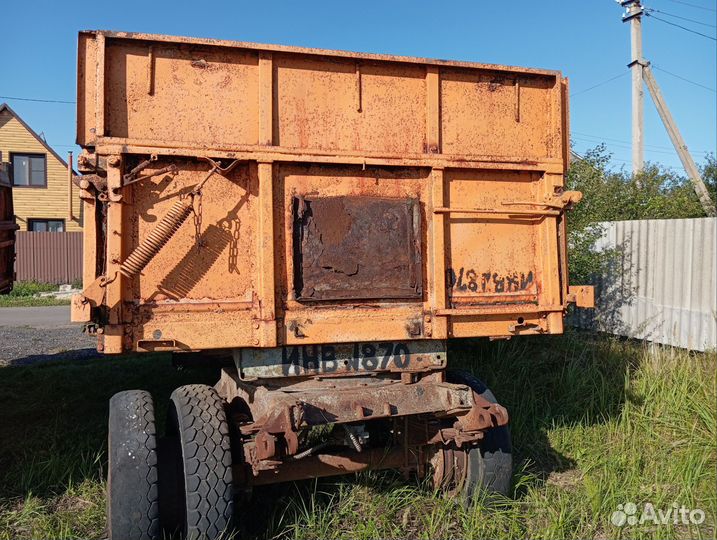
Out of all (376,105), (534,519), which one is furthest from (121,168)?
(534,519)

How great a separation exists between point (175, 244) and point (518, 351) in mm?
4537

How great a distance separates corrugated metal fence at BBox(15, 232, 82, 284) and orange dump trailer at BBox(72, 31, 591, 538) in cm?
2061

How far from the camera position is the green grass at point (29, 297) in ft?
57.1

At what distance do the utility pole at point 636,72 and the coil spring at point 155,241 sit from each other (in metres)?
13.2

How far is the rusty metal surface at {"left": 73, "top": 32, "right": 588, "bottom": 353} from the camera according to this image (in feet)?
10.7

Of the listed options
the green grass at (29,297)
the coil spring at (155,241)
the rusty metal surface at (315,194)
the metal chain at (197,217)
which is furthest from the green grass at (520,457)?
the green grass at (29,297)

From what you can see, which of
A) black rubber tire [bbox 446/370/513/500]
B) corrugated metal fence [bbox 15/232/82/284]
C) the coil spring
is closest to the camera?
the coil spring

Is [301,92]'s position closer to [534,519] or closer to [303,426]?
[303,426]

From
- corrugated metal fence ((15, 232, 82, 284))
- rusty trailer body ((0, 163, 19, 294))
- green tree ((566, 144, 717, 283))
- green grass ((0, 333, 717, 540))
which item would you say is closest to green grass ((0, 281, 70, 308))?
corrugated metal fence ((15, 232, 82, 284))

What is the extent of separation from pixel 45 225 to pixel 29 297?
613cm

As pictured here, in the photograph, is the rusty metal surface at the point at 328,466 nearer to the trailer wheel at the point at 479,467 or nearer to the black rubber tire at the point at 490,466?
the trailer wheel at the point at 479,467

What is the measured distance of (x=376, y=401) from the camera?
334cm

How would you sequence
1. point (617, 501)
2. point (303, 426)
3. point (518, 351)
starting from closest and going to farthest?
point (303, 426)
point (617, 501)
point (518, 351)
